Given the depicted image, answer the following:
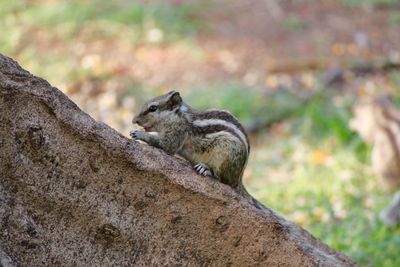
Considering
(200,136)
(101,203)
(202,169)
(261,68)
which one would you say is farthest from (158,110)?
(261,68)

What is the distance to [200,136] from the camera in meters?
4.81

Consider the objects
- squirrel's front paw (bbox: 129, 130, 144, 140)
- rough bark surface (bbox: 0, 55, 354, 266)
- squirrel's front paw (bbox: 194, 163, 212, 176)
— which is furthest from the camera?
squirrel's front paw (bbox: 129, 130, 144, 140)

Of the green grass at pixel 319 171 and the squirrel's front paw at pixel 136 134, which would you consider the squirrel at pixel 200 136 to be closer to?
the squirrel's front paw at pixel 136 134

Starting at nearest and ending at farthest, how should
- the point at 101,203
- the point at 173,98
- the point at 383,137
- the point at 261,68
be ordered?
the point at 101,203 < the point at 173,98 < the point at 383,137 < the point at 261,68

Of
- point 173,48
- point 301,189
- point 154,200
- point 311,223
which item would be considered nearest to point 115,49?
point 173,48

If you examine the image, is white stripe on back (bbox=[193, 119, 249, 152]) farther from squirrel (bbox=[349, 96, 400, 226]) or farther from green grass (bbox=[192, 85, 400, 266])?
squirrel (bbox=[349, 96, 400, 226])

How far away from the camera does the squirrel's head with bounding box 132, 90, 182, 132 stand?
16.3 feet

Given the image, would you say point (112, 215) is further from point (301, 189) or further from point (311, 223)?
point (301, 189)

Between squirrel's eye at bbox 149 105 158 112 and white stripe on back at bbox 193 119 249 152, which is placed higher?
squirrel's eye at bbox 149 105 158 112

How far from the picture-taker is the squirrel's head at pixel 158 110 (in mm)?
4965

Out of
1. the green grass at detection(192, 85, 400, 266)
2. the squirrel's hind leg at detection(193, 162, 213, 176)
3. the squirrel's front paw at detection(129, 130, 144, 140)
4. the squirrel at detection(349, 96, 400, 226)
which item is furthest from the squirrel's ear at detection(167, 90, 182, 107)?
the squirrel at detection(349, 96, 400, 226)

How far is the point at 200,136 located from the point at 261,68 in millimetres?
8335

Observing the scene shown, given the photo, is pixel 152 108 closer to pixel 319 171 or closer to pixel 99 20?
pixel 319 171

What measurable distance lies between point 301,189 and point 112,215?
525 centimetres
